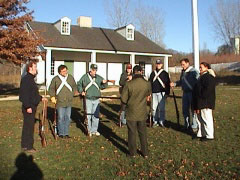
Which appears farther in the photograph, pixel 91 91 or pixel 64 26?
pixel 64 26

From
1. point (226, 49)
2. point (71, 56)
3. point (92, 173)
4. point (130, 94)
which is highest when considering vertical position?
point (226, 49)

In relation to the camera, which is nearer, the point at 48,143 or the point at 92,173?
the point at 92,173

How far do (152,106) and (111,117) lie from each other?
2.63 meters

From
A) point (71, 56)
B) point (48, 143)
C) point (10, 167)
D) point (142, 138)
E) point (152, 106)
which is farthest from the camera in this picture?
point (71, 56)

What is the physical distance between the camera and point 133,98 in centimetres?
605

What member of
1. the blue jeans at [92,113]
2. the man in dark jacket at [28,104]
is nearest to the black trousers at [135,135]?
the man in dark jacket at [28,104]

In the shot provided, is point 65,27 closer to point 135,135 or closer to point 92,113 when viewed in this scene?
point 92,113

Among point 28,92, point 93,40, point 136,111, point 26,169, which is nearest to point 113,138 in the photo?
point 136,111

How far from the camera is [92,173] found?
5223 mm

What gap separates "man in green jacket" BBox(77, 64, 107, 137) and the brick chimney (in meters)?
22.8

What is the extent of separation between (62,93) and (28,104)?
1427 mm

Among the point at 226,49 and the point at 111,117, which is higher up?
the point at 226,49

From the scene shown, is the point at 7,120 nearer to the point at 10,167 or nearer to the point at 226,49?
the point at 10,167

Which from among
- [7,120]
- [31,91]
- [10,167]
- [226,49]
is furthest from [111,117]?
[226,49]
